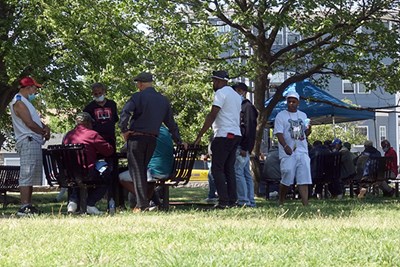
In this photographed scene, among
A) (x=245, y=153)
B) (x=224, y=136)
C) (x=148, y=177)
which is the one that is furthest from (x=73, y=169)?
(x=245, y=153)

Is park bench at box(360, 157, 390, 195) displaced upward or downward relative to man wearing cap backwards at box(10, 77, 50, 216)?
downward

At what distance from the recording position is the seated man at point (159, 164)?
11.9 m

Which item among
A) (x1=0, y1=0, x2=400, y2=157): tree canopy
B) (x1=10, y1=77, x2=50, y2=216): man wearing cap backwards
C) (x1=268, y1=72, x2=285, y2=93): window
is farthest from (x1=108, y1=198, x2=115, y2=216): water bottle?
(x1=268, y1=72, x2=285, y2=93): window

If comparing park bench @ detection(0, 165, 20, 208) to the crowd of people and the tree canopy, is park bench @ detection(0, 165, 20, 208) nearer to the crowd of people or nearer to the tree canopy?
the tree canopy

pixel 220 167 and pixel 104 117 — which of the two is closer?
pixel 220 167

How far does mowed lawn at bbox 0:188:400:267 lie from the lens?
17.9ft

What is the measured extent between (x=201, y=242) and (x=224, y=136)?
5744 millimetres

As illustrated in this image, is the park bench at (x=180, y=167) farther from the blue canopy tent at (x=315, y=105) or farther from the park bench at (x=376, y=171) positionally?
the blue canopy tent at (x=315, y=105)

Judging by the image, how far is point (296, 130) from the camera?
1298 cm

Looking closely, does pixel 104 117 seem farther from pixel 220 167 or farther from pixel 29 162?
pixel 220 167

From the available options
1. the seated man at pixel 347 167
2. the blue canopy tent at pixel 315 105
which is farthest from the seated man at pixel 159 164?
the blue canopy tent at pixel 315 105

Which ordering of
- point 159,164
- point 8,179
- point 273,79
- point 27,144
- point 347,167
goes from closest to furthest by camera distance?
1. point 27,144
2. point 159,164
3. point 8,179
4. point 347,167
5. point 273,79

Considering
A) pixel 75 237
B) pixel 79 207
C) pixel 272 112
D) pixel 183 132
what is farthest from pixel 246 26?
pixel 183 132

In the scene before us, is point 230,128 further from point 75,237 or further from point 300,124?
point 75,237
